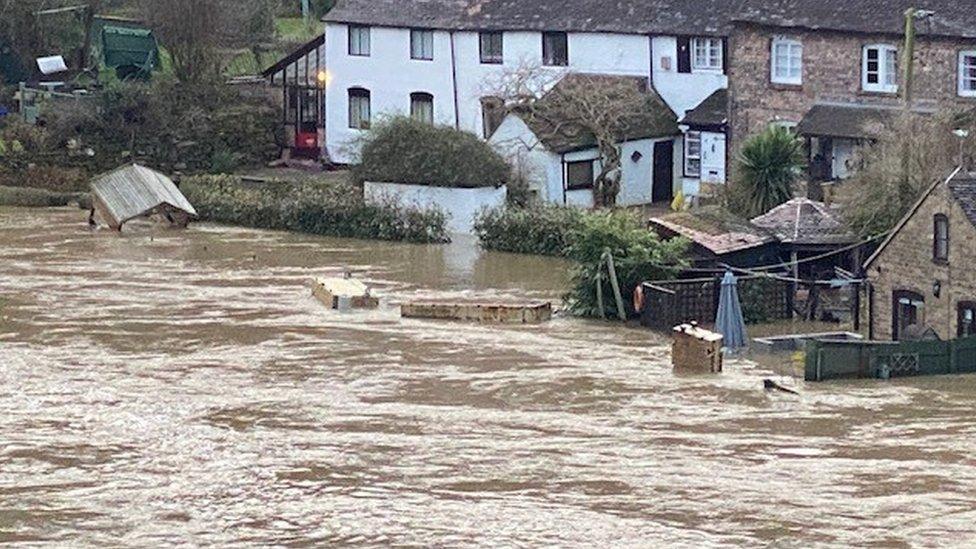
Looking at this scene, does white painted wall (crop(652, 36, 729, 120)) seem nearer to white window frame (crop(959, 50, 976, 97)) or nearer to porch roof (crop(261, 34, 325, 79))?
white window frame (crop(959, 50, 976, 97))

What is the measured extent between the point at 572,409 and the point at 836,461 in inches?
259

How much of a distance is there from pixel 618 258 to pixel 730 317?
4521 millimetres

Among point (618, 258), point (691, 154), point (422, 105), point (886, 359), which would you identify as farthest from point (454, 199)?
point (886, 359)

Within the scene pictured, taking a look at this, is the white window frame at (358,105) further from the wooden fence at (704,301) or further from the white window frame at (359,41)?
the wooden fence at (704,301)

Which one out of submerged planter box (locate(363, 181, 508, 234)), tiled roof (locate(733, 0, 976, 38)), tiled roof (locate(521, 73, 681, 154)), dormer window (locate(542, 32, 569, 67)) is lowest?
submerged planter box (locate(363, 181, 508, 234))

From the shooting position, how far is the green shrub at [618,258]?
184 feet

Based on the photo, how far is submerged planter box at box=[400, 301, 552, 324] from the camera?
5653 centimetres

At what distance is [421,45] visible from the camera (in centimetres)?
7881

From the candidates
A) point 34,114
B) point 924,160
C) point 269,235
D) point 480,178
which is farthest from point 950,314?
point 34,114

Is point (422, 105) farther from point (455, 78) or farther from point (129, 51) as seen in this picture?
point (129, 51)

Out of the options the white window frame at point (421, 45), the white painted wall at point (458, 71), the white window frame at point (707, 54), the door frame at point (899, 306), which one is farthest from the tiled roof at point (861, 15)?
the door frame at point (899, 306)

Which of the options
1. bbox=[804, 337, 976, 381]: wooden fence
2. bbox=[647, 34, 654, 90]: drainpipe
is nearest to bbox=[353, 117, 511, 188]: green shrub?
bbox=[647, 34, 654, 90]: drainpipe

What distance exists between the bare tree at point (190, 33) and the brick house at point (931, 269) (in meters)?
35.3

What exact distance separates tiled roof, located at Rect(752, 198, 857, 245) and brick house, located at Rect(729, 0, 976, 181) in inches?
220
